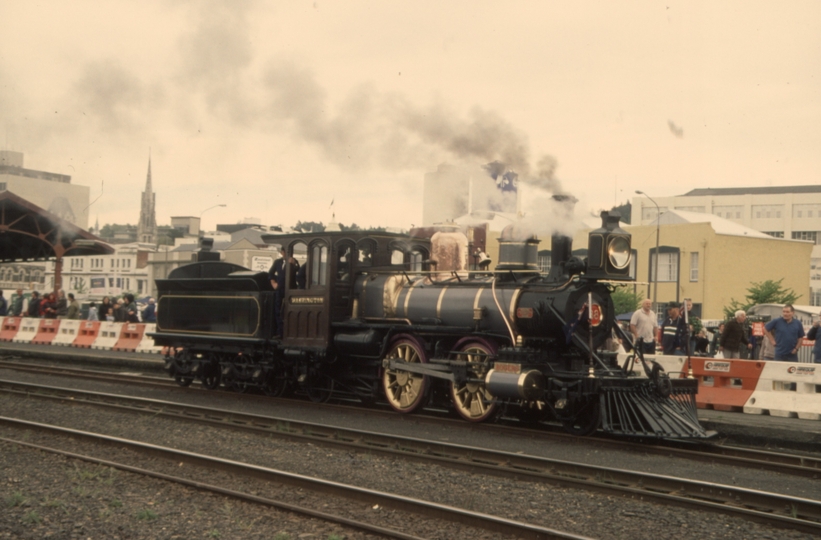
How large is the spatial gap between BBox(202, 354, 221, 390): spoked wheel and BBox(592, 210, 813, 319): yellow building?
39.3 m

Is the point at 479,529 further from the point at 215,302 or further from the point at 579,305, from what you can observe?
the point at 215,302

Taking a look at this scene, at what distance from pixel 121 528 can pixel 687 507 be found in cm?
476

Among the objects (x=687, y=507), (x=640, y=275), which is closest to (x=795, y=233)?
(x=640, y=275)

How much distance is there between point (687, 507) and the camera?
7.58 metres

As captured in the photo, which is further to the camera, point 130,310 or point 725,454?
point 130,310

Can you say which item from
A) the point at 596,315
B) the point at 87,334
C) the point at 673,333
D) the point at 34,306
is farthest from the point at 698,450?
the point at 34,306

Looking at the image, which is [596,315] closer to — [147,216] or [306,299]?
[306,299]

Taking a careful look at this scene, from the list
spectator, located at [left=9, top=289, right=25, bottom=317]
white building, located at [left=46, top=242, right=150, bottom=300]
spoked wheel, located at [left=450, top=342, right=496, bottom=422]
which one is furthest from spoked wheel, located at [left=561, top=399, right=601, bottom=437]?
white building, located at [left=46, top=242, right=150, bottom=300]

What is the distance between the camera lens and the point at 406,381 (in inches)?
532

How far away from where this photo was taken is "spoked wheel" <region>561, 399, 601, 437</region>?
11.2m

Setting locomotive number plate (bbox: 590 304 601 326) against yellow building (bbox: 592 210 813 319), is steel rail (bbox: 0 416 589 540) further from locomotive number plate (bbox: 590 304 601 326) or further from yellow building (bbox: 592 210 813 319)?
yellow building (bbox: 592 210 813 319)

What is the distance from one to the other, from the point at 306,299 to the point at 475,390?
12.2ft

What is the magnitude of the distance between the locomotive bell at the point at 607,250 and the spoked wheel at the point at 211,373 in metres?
8.53

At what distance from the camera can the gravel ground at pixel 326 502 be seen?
6902mm
